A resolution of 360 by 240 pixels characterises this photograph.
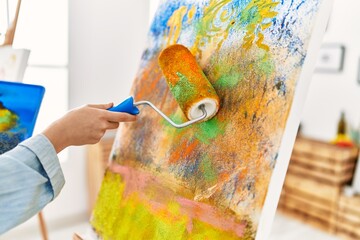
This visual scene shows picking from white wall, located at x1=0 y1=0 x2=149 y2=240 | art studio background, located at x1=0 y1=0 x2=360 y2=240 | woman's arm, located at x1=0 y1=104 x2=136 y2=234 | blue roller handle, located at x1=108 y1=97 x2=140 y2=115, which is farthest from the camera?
white wall, located at x1=0 y1=0 x2=149 y2=240

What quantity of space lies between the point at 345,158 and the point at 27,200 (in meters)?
2.37

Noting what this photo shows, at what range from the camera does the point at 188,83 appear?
29.6 inches

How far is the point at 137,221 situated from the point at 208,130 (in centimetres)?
32

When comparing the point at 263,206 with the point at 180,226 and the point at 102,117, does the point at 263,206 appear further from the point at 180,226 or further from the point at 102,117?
the point at 102,117

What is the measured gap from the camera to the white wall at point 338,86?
8.55ft

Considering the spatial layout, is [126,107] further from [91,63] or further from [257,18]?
[91,63]

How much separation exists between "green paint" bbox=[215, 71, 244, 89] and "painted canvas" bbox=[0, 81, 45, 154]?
45 cm

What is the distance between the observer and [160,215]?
2.69 feet

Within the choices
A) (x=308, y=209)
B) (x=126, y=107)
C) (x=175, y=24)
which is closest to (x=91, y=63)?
(x=175, y=24)

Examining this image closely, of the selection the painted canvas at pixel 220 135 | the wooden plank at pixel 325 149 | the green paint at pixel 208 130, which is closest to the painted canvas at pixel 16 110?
the painted canvas at pixel 220 135

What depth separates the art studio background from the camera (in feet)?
7.10

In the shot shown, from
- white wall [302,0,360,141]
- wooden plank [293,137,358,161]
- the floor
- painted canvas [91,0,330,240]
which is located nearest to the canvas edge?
painted canvas [91,0,330,240]

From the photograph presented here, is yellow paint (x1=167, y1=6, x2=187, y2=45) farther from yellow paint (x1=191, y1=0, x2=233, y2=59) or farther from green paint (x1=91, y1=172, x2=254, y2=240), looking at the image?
green paint (x1=91, y1=172, x2=254, y2=240)

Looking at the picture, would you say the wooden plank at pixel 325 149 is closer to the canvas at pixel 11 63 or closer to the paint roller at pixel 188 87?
the paint roller at pixel 188 87
